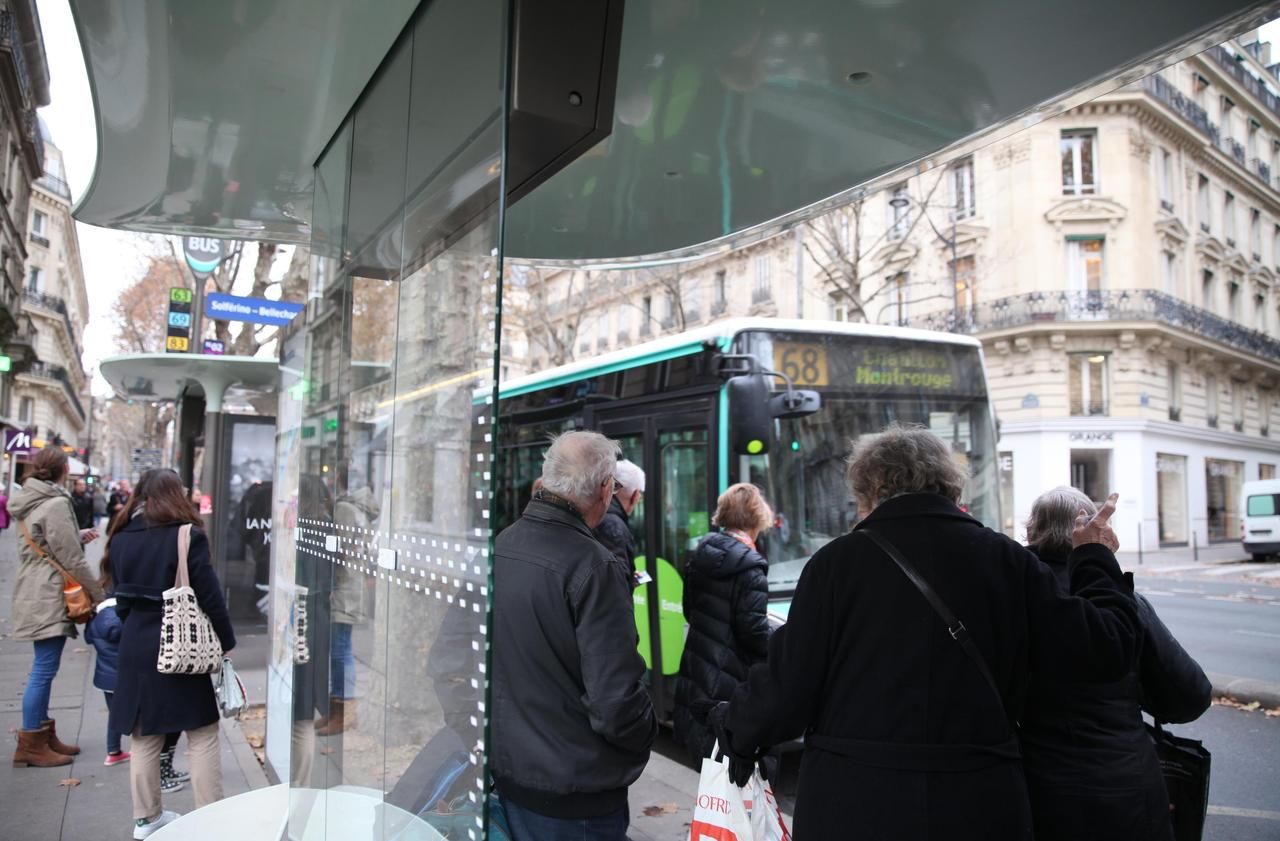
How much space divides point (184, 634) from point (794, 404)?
13.1ft

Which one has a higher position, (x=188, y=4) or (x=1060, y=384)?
(x=1060, y=384)

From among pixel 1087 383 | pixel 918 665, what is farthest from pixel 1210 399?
pixel 918 665

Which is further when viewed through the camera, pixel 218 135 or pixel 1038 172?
pixel 1038 172

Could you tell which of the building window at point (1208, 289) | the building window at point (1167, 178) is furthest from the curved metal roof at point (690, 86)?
the building window at point (1208, 289)

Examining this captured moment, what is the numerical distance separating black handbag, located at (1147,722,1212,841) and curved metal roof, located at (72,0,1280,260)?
2.17 meters

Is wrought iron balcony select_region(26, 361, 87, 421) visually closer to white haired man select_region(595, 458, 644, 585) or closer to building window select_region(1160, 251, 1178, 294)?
building window select_region(1160, 251, 1178, 294)

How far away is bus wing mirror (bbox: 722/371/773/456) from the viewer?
6219mm

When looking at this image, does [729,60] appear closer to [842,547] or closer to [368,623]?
[842,547]

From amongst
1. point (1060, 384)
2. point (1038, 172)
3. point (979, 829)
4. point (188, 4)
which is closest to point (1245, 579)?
point (1060, 384)

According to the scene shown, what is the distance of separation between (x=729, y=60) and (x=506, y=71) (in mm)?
1000

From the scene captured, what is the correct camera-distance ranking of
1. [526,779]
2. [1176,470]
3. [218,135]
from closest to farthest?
[526,779]
[218,135]
[1176,470]

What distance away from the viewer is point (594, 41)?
2.23 m

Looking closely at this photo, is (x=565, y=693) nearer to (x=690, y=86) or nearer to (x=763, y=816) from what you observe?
(x=763, y=816)

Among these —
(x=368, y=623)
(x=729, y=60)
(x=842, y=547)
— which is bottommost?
(x=368, y=623)
